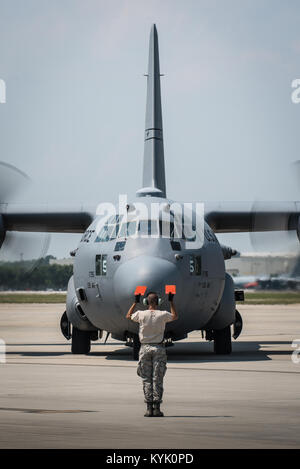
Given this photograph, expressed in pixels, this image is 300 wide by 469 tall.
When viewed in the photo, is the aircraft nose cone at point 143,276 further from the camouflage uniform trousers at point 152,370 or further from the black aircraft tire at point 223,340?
the camouflage uniform trousers at point 152,370

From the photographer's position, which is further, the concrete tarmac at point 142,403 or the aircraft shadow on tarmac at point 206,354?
the aircraft shadow on tarmac at point 206,354

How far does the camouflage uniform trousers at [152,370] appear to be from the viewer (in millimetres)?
11297

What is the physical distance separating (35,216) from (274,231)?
6.75 metres

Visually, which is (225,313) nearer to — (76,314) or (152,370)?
(76,314)

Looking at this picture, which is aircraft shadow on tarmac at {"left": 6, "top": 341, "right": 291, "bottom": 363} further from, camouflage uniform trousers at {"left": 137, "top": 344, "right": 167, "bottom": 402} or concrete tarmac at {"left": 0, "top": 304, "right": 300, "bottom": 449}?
camouflage uniform trousers at {"left": 137, "top": 344, "right": 167, "bottom": 402}

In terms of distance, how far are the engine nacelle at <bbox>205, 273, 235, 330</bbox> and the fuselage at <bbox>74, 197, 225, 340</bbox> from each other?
→ 680 millimetres

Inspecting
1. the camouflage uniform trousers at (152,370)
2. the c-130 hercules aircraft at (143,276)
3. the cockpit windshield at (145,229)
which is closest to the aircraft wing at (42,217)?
the c-130 hercules aircraft at (143,276)

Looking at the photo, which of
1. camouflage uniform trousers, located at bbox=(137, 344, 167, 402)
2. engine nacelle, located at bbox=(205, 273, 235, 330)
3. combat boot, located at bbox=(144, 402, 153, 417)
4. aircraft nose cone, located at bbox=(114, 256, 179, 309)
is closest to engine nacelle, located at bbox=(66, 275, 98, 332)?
aircraft nose cone, located at bbox=(114, 256, 179, 309)

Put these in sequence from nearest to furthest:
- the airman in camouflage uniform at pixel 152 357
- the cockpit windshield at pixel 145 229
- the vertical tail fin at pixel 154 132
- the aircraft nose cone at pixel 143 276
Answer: the airman in camouflage uniform at pixel 152 357 < the aircraft nose cone at pixel 143 276 < the cockpit windshield at pixel 145 229 < the vertical tail fin at pixel 154 132

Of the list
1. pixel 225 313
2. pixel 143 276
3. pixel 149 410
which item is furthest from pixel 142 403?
pixel 225 313

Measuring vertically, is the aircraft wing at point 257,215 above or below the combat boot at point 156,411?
above

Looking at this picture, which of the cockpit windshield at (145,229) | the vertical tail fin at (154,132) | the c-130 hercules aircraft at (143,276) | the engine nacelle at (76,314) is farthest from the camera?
the vertical tail fin at (154,132)
